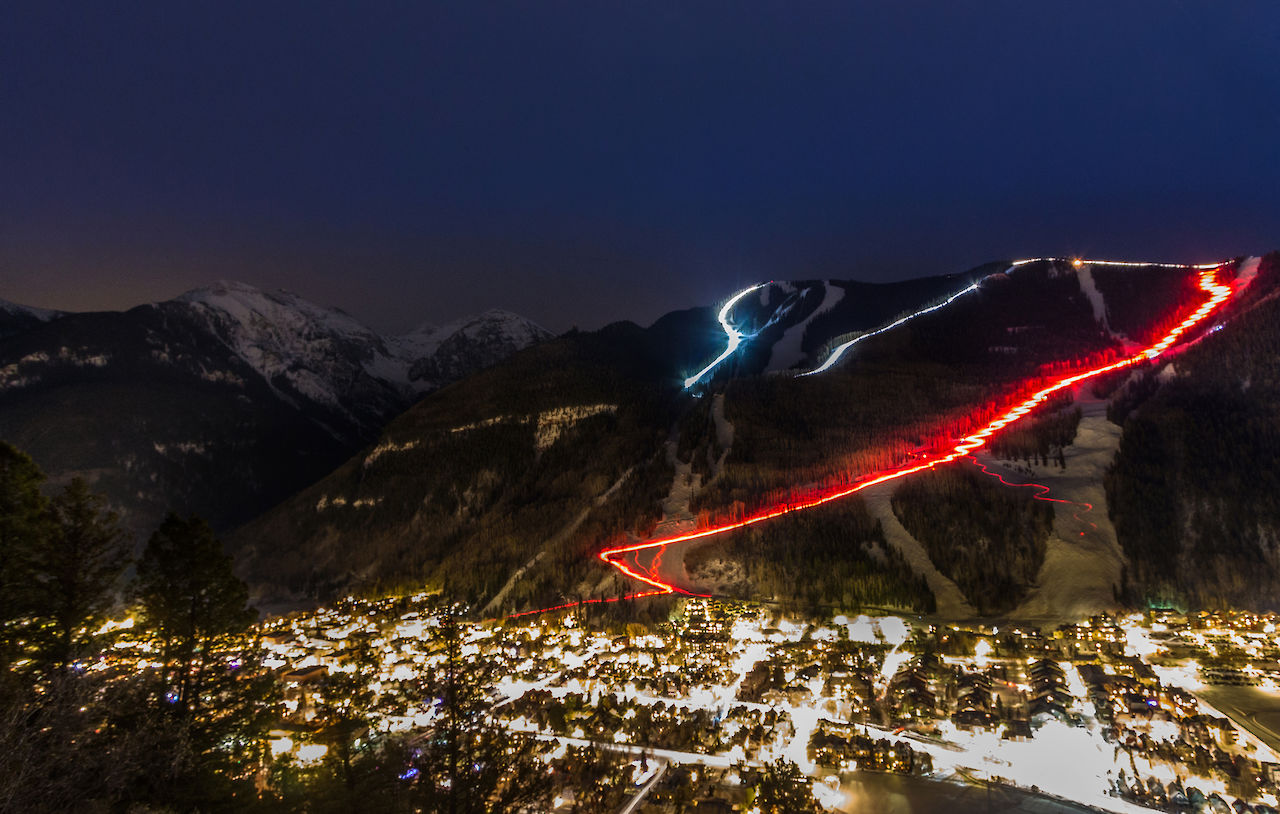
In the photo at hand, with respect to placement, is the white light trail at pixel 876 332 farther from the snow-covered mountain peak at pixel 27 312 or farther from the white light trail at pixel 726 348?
the snow-covered mountain peak at pixel 27 312

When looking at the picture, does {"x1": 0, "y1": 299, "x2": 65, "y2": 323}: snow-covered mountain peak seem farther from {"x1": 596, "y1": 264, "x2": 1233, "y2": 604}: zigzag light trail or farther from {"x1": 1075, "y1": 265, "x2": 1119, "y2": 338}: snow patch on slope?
{"x1": 1075, "y1": 265, "x2": 1119, "y2": 338}: snow patch on slope

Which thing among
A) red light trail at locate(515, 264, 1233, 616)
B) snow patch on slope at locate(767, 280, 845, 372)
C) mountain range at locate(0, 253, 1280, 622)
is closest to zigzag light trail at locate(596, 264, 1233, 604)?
red light trail at locate(515, 264, 1233, 616)

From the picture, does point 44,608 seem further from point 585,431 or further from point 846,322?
point 846,322

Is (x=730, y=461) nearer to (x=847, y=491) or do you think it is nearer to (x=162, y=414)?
(x=847, y=491)

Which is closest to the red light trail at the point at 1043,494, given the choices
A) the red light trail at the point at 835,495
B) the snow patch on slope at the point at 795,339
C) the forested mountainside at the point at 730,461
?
the forested mountainside at the point at 730,461

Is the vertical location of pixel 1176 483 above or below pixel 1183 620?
above

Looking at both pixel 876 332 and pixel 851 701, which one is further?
pixel 876 332

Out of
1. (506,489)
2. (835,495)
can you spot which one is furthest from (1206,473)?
(506,489)

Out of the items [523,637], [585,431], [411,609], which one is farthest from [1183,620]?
[585,431]

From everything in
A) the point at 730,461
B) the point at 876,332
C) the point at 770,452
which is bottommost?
the point at 730,461

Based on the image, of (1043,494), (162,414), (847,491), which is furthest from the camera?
(162,414)

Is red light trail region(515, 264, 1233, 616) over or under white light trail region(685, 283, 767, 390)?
under
